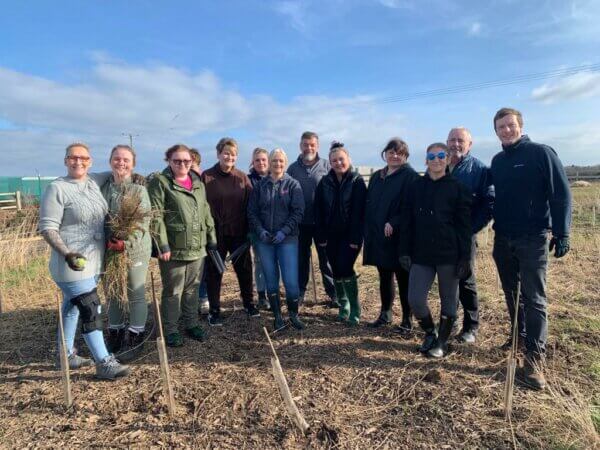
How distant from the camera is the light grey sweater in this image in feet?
10.6

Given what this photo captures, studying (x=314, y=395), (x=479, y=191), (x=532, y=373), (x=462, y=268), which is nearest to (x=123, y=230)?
A: (x=314, y=395)

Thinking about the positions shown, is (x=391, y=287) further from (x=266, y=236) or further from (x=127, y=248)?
(x=127, y=248)

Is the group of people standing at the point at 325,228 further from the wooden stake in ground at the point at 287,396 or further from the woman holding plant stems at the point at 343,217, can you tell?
the wooden stake in ground at the point at 287,396

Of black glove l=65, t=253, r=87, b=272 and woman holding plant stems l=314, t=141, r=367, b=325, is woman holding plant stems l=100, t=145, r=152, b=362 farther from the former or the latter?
woman holding plant stems l=314, t=141, r=367, b=325

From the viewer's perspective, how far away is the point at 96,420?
118 inches

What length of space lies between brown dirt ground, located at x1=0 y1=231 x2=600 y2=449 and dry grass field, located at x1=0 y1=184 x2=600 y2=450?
0.01 m

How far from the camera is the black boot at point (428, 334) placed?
4.04 m

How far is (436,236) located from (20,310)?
557 cm

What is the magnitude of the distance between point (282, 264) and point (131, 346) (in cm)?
181

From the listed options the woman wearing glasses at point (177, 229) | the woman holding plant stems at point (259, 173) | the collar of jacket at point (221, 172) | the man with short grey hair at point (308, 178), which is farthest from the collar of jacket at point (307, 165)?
the woman wearing glasses at point (177, 229)

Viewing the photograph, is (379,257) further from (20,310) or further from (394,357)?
(20,310)

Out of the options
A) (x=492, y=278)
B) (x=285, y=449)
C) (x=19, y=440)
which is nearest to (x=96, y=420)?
(x=19, y=440)

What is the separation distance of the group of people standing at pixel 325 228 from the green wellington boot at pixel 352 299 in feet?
0.04

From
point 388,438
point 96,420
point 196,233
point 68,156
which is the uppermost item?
point 68,156
